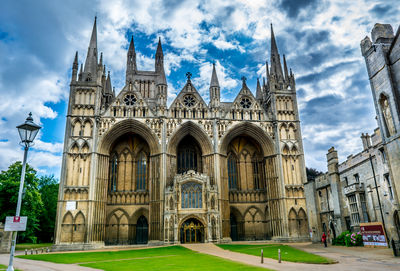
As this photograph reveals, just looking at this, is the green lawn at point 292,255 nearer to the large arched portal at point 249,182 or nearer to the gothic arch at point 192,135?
the large arched portal at point 249,182

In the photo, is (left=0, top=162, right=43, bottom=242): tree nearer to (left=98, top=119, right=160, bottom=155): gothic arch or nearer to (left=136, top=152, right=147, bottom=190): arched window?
(left=98, top=119, right=160, bottom=155): gothic arch

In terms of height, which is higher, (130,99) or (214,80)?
(214,80)

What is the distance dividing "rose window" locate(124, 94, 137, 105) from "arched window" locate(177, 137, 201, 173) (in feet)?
28.6

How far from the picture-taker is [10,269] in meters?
9.71

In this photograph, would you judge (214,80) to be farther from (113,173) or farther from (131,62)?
(113,173)

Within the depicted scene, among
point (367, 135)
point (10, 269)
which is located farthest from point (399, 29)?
point (10, 269)

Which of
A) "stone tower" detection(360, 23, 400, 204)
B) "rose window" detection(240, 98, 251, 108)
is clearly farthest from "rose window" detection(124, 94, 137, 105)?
"stone tower" detection(360, 23, 400, 204)

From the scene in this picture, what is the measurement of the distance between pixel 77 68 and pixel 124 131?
35.1 feet

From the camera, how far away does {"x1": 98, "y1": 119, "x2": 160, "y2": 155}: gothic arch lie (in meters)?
36.8

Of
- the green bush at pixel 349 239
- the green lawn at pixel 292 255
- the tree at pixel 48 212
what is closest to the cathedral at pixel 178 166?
the green bush at pixel 349 239

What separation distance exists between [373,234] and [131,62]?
4337cm

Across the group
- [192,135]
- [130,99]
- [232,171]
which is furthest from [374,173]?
[130,99]

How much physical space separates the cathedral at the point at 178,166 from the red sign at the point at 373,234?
44.4ft

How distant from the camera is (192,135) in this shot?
39.4 m
